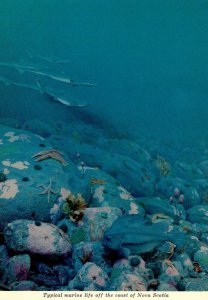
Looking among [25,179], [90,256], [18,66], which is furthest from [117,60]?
[90,256]

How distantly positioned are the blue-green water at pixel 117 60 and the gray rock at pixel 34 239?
194 inches

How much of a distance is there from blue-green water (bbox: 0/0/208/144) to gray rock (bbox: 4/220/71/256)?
4938mm

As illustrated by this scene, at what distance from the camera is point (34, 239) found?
3.97 meters

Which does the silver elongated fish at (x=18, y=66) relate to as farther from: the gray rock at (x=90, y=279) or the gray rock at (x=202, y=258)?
the gray rock at (x=202, y=258)

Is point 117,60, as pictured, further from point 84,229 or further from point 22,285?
point 22,285

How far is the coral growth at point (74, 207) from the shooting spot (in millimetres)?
4609

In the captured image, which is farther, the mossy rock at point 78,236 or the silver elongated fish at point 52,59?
the silver elongated fish at point 52,59

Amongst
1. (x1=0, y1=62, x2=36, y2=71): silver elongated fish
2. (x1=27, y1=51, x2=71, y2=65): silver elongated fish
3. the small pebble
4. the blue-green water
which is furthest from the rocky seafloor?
(x1=27, y1=51, x2=71, y2=65): silver elongated fish

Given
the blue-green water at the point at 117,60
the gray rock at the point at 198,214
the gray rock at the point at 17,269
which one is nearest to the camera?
the gray rock at the point at 17,269

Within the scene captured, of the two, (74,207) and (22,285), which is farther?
(74,207)

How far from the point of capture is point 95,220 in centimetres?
466

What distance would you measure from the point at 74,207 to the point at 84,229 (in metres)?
0.39

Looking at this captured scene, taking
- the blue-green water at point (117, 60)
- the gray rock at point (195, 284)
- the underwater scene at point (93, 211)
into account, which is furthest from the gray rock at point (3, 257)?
the blue-green water at point (117, 60)

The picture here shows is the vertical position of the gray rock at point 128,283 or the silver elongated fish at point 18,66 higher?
the silver elongated fish at point 18,66
